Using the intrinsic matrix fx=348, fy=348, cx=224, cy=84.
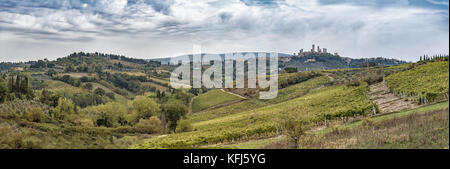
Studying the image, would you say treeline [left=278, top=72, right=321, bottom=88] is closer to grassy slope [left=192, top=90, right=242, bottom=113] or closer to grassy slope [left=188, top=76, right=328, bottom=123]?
grassy slope [left=188, top=76, right=328, bottom=123]

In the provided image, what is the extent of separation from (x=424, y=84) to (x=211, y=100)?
64.6 meters

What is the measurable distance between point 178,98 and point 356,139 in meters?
90.4

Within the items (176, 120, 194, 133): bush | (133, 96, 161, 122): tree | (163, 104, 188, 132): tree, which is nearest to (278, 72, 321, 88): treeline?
(133, 96, 161, 122): tree

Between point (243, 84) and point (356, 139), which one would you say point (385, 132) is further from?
point (243, 84)

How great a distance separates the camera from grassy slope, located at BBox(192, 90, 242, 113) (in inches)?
3609

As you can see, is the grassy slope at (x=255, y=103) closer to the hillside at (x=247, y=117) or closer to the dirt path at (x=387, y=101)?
the hillside at (x=247, y=117)

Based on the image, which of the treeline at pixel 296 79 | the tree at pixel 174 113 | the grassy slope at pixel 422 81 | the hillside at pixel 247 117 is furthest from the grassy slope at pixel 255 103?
the grassy slope at pixel 422 81

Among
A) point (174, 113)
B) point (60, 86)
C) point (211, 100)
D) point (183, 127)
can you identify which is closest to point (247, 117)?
point (183, 127)

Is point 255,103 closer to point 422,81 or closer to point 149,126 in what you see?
point 149,126

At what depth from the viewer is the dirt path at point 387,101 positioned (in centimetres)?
3081

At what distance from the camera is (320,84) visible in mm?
83812

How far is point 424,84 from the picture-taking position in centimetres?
3788

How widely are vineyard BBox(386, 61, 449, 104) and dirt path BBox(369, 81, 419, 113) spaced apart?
2.27ft
